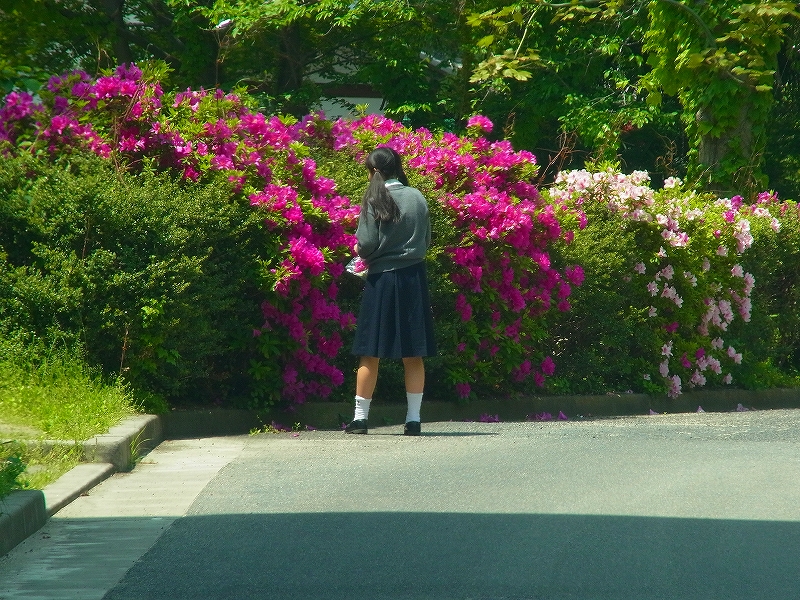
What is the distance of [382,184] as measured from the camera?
8.44 metres

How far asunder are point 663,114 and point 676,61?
21.9 feet

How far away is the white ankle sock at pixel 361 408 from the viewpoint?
340 inches

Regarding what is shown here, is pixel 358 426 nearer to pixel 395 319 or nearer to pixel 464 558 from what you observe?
pixel 395 319

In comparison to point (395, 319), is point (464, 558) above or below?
below

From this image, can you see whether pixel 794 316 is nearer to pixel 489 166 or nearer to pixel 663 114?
pixel 489 166

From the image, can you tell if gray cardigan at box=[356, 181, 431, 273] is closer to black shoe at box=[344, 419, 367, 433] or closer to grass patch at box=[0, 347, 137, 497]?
black shoe at box=[344, 419, 367, 433]

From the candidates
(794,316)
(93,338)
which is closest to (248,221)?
(93,338)

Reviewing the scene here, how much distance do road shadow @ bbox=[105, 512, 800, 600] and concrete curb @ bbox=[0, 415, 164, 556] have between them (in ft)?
1.91

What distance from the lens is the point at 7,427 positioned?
705cm

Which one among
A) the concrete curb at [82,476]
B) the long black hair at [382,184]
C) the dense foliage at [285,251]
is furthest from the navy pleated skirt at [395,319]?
the concrete curb at [82,476]

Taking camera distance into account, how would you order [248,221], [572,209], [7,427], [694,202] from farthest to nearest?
[694,202] < [572,209] < [248,221] < [7,427]

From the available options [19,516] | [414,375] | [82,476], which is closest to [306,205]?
[414,375]

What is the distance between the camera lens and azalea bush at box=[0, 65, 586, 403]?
29.5 ft

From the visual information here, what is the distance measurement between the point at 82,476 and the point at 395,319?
9.30ft
